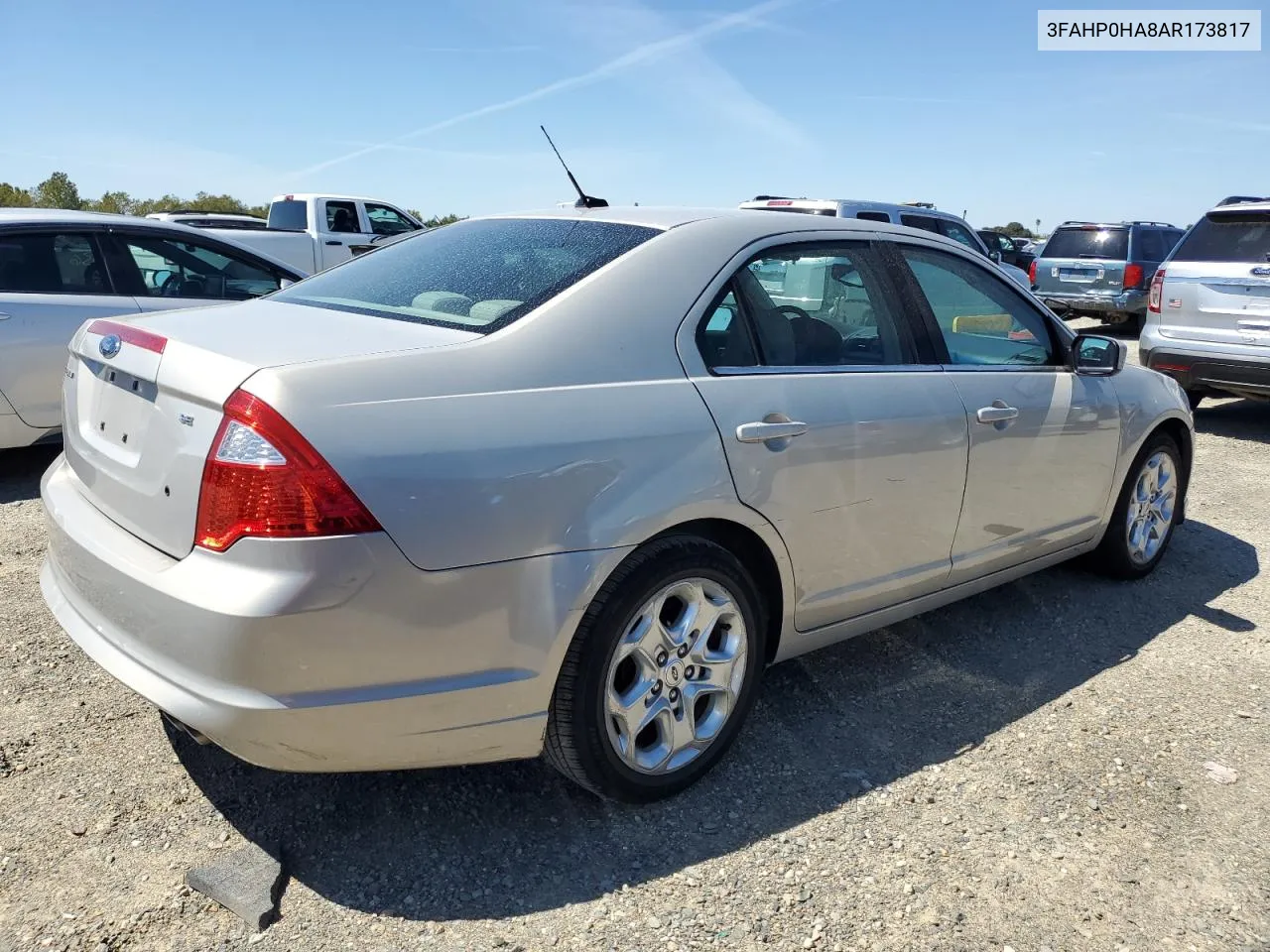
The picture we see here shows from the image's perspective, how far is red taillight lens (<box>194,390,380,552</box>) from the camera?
206 centimetres

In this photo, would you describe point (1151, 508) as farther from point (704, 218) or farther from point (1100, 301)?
point (1100, 301)

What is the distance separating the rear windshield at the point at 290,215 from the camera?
14.5 m

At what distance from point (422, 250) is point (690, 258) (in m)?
0.96

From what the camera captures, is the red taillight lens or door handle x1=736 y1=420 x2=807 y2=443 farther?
door handle x1=736 y1=420 x2=807 y2=443

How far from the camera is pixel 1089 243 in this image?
15.1 metres

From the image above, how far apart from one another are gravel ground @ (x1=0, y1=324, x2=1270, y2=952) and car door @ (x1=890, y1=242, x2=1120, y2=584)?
20.2 inches

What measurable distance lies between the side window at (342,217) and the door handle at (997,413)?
41.8 ft

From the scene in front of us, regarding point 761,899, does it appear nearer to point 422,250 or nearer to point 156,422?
point 156,422

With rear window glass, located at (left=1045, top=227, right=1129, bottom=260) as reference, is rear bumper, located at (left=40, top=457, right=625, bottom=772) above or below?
above

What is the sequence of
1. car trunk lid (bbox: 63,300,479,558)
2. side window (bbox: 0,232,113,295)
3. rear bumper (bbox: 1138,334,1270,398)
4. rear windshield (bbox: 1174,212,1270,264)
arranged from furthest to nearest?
1. rear windshield (bbox: 1174,212,1270,264)
2. rear bumper (bbox: 1138,334,1270,398)
3. side window (bbox: 0,232,113,295)
4. car trunk lid (bbox: 63,300,479,558)

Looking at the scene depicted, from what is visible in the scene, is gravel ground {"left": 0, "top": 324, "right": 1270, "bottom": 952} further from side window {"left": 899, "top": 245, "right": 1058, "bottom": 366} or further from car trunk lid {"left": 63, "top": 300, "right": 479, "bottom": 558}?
side window {"left": 899, "top": 245, "right": 1058, "bottom": 366}

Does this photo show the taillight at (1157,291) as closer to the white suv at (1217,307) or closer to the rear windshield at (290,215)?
the white suv at (1217,307)

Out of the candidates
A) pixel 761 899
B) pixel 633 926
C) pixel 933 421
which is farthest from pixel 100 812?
pixel 933 421

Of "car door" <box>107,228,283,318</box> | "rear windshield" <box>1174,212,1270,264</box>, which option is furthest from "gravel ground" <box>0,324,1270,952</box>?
"rear windshield" <box>1174,212,1270,264</box>
